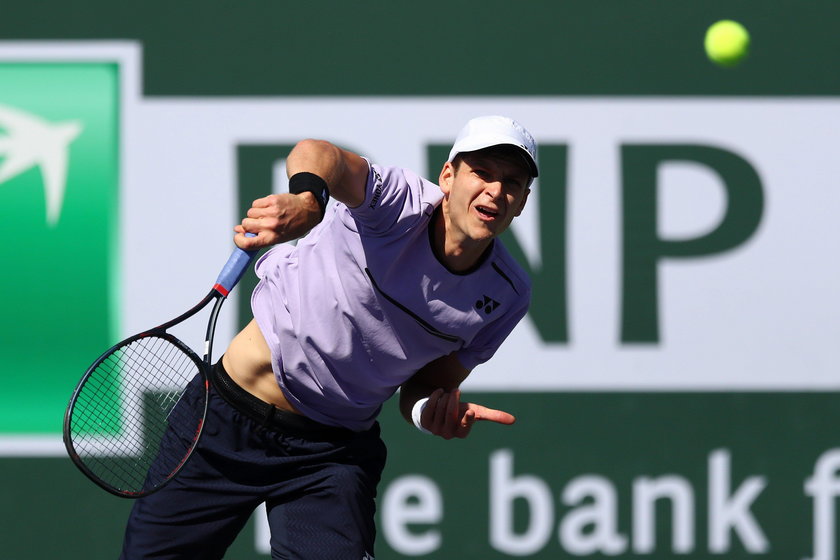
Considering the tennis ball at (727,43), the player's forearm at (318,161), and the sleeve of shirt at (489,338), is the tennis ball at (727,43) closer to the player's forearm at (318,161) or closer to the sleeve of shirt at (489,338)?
the sleeve of shirt at (489,338)

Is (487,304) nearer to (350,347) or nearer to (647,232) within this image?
(350,347)

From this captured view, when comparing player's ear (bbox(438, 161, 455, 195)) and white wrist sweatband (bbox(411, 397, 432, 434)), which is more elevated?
player's ear (bbox(438, 161, 455, 195))

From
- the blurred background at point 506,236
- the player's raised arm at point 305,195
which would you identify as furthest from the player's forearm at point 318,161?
the blurred background at point 506,236

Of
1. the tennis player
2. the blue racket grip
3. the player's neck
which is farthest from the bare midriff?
the player's neck

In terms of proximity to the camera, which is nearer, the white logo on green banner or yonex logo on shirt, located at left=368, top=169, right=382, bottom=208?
yonex logo on shirt, located at left=368, top=169, right=382, bottom=208

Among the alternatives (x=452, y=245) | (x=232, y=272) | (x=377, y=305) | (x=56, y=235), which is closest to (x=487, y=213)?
(x=452, y=245)

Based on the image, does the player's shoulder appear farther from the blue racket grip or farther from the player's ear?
the blue racket grip

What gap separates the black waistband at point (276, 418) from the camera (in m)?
3.03

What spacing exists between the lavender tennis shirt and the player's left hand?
0.20 meters

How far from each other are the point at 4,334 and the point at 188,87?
3.70 ft

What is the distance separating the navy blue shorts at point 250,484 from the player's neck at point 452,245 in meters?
0.56

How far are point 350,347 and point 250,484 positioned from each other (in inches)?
18.7

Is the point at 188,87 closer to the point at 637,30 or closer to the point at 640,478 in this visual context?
the point at 637,30

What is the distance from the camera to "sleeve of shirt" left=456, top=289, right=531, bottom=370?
2.99 metres
